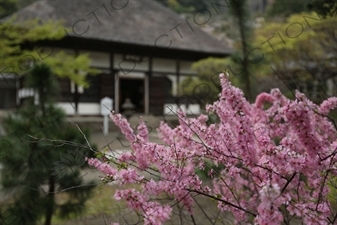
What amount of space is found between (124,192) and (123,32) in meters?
10.2

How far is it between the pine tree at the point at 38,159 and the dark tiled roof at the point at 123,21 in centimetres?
675

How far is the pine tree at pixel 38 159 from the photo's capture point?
105 inches

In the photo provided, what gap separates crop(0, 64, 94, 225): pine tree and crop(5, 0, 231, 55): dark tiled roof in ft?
22.1

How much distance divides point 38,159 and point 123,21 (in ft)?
31.7

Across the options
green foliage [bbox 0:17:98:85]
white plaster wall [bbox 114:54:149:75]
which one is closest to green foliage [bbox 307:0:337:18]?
green foliage [bbox 0:17:98:85]

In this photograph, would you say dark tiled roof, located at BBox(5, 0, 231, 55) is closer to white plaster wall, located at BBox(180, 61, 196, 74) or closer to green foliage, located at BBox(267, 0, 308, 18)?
white plaster wall, located at BBox(180, 61, 196, 74)

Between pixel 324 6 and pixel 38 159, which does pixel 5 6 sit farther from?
pixel 324 6

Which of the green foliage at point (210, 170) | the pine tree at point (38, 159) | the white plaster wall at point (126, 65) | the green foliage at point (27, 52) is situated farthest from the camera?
the white plaster wall at point (126, 65)

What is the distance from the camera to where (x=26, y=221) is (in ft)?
8.71

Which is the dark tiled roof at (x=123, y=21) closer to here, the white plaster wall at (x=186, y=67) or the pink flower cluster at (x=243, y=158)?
the white plaster wall at (x=186, y=67)

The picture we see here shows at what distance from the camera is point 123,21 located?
1183 cm

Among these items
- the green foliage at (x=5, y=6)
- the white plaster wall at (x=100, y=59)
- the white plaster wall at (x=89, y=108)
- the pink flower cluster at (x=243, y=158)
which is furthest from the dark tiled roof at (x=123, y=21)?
the pink flower cluster at (x=243, y=158)

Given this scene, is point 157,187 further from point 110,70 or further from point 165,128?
point 110,70

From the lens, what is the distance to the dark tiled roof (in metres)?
10.3
